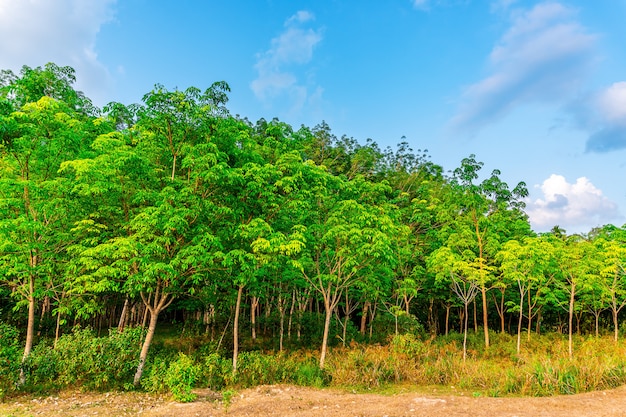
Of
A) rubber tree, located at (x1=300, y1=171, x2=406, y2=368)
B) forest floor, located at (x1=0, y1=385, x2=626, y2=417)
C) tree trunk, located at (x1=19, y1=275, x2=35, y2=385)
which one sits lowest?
forest floor, located at (x1=0, y1=385, x2=626, y2=417)

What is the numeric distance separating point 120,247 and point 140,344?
4.49m

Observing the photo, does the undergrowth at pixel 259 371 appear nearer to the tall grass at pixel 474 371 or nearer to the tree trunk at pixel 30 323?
the tall grass at pixel 474 371

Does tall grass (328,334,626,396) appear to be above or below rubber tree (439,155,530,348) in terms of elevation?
below

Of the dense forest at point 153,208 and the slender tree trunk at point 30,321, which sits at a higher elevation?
the dense forest at point 153,208

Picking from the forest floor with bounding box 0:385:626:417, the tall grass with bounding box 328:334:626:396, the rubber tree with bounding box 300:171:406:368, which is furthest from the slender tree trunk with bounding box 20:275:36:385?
the tall grass with bounding box 328:334:626:396

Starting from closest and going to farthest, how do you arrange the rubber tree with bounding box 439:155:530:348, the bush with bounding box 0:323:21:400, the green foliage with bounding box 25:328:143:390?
1. the bush with bounding box 0:323:21:400
2. the green foliage with bounding box 25:328:143:390
3. the rubber tree with bounding box 439:155:530:348

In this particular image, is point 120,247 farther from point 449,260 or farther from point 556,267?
point 556,267

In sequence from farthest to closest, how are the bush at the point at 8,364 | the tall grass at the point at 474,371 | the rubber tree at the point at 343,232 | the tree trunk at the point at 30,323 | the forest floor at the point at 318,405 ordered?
the rubber tree at the point at 343,232, the tree trunk at the point at 30,323, the bush at the point at 8,364, the tall grass at the point at 474,371, the forest floor at the point at 318,405

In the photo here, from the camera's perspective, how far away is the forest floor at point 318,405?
876cm

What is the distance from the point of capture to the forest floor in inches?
345

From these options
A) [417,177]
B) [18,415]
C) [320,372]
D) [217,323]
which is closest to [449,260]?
[320,372]

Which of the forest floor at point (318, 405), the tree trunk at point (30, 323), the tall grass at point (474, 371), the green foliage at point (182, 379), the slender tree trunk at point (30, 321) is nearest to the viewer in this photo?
the forest floor at point (318, 405)

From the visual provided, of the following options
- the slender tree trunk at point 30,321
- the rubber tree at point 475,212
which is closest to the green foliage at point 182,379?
the slender tree trunk at point 30,321

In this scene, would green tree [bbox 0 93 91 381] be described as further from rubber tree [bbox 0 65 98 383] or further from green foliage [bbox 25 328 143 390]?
green foliage [bbox 25 328 143 390]
